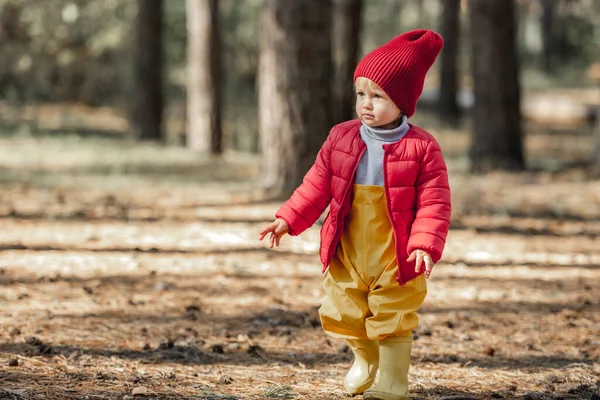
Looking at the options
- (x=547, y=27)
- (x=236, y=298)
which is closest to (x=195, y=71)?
(x=236, y=298)

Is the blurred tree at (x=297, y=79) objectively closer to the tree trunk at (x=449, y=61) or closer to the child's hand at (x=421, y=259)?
the child's hand at (x=421, y=259)

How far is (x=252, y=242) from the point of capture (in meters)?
7.58

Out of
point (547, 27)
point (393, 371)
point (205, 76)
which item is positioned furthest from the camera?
point (547, 27)

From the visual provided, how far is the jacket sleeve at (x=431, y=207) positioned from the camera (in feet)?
12.0

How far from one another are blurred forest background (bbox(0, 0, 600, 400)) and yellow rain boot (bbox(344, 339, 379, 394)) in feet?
0.53

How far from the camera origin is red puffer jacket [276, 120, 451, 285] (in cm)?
370

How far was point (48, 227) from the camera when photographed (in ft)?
25.9

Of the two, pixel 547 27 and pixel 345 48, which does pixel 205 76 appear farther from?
pixel 547 27

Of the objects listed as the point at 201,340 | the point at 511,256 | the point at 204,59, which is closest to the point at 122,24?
the point at 204,59

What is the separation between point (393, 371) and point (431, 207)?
778mm

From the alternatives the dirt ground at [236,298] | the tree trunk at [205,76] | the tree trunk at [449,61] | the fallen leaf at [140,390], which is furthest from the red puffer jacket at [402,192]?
the tree trunk at [449,61]

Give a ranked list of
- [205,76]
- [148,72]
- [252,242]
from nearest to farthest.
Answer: [252,242] < [205,76] < [148,72]

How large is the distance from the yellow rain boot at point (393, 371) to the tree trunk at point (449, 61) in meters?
15.9

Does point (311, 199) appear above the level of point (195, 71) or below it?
below
